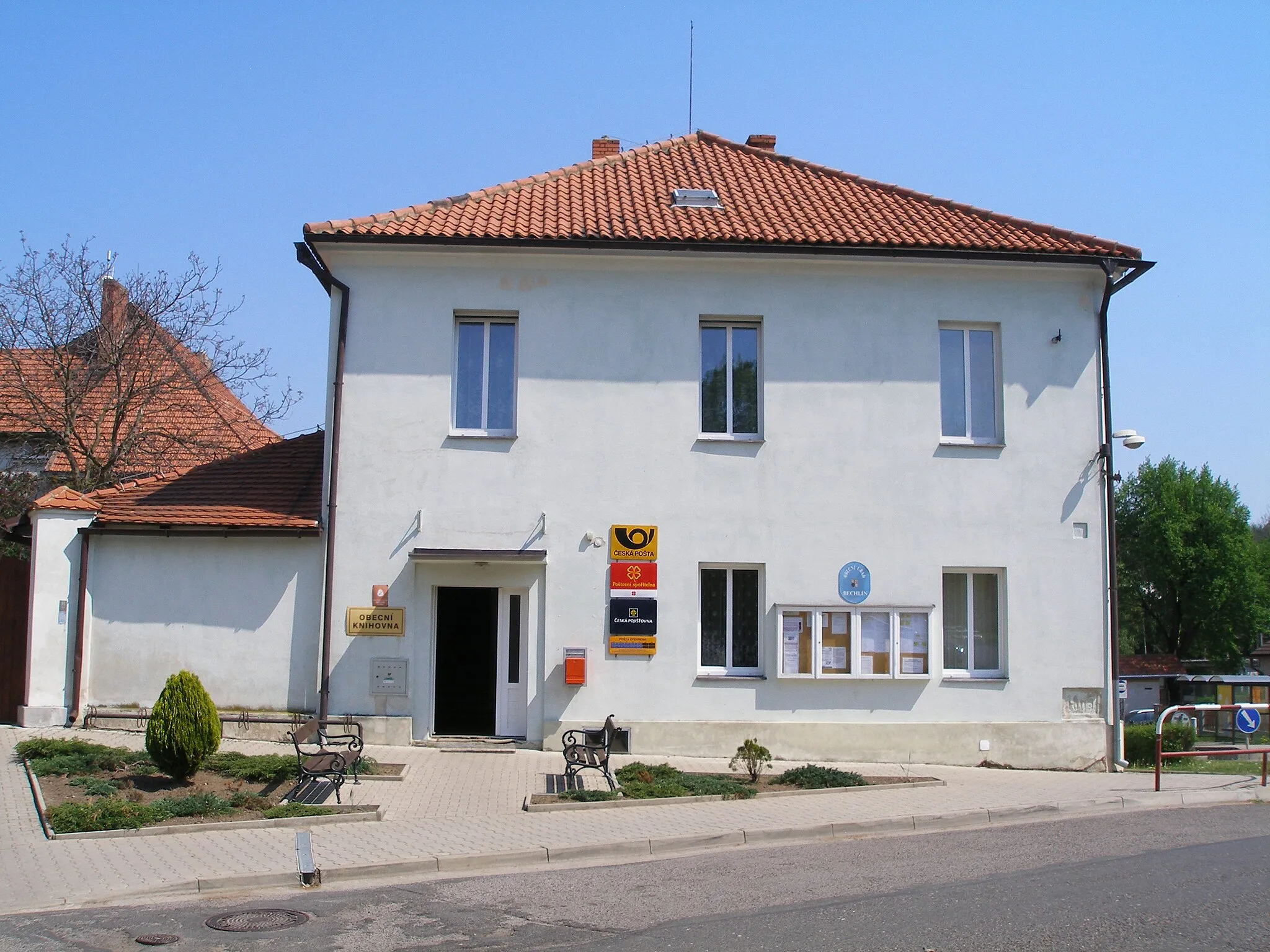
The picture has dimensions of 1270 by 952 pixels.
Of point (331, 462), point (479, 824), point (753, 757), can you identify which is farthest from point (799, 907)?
point (331, 462)

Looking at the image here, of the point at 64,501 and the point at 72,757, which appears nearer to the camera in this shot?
the point at 72,757

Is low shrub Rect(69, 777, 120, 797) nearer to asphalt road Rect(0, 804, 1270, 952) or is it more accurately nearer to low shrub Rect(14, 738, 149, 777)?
low shrub Rect(14, 738, 149, 777)

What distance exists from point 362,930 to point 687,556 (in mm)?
8589

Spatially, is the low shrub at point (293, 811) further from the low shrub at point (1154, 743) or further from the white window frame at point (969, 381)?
the low shrub at point (1154, 743)

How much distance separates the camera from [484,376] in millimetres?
15328

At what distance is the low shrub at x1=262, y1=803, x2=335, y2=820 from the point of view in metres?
10.3

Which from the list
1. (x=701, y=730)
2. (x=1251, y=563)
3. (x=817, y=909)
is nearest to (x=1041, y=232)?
(x=701, y=730)

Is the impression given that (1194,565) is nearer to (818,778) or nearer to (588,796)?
(818,778)

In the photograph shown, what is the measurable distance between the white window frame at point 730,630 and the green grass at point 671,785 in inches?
86.0

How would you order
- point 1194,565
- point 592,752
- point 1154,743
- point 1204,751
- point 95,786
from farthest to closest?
1. point 1194,565
2. point 1154,743
3. point 1204,751
4. point 592,752
5. point 95,786

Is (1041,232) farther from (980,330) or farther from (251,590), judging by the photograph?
(251,590)

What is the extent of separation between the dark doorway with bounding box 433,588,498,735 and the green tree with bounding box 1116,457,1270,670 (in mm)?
44383

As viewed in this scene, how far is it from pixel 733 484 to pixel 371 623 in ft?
17.5

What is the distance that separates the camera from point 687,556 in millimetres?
14992
